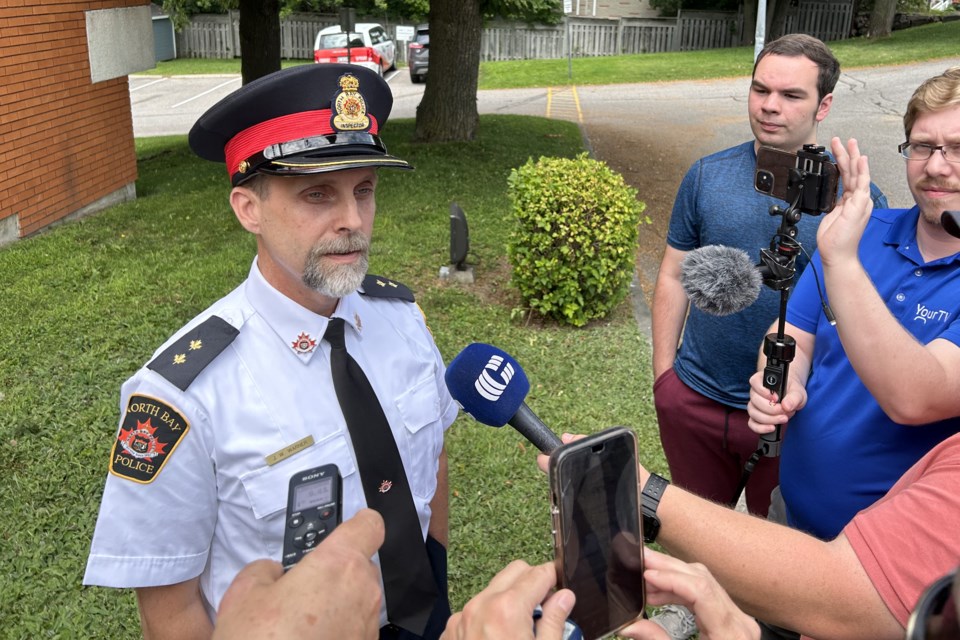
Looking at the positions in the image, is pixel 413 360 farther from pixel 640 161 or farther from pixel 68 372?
pixel 640 161

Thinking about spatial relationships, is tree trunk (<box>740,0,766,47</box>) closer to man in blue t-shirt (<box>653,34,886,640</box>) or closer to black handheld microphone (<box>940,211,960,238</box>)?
man in blue t-shirt (<box>653,34,886,640</box>)

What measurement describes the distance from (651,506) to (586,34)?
35.4 meters

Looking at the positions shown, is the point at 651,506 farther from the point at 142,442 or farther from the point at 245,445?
the point at 142,442

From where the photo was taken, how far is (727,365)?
341cm

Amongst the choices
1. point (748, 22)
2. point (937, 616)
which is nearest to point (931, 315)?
point (937, 616)

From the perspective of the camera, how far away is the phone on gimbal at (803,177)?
7.69 ft

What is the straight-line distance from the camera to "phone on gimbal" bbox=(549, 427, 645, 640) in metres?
1.42

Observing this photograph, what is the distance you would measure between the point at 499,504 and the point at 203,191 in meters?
7.76

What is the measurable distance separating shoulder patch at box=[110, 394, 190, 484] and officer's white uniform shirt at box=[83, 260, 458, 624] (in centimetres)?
2

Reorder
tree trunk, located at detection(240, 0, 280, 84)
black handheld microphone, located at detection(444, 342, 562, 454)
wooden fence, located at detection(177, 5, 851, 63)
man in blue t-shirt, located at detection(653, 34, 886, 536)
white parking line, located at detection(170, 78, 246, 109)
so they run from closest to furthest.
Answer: black handheld microphone, located at detection(444, 342, 562, 454) → man in blue t-shirt, located at detection(653, 34, 886, 536) → tree trunk, located at detection(240, 0, 280, 84) → white parking line, located at detection(170, 78, 246, 109) → wooden fence, located at detection(177, 5, 851, 63)

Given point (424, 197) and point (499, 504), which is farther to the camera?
point (424, 197)

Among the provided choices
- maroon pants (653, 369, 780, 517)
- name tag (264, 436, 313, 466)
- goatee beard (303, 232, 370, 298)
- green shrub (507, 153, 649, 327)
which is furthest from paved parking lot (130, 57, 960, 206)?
name tag (264, 436, 313, 466)

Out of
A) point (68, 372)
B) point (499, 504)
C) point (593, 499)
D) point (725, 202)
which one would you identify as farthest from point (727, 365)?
point (68, 372)

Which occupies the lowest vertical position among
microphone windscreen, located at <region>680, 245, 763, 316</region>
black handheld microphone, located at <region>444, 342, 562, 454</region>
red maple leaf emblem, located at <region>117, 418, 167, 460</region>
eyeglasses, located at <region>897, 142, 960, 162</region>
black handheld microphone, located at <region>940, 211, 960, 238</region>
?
red maple leaf emblem, located at <region>117, 418, 167, 460</region>
